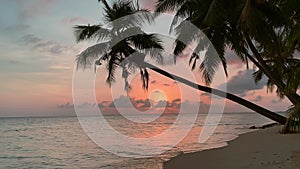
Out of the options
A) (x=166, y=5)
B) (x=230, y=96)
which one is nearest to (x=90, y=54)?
(x=166, y=5)

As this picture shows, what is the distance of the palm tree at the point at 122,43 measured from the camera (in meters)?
14.0

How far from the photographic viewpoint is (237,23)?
1255 centimetres

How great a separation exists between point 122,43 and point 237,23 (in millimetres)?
4154

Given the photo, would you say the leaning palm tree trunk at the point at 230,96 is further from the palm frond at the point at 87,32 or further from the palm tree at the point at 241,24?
the palm frond at the point at 87,32

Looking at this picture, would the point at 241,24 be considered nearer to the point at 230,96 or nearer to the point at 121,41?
the point at 230,96

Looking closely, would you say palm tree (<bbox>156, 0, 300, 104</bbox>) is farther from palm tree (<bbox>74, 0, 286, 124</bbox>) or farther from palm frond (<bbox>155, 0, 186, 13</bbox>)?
palm tree (<bbox>74, 0, 286, 124</bbox>)

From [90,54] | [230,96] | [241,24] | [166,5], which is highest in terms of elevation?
[166,5]

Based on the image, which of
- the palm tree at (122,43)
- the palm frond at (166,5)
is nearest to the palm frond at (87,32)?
the palm tree at (122,43)

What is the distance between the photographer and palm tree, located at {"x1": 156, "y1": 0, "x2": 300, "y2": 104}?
12.0 meters

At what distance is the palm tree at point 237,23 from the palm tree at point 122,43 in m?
1.09

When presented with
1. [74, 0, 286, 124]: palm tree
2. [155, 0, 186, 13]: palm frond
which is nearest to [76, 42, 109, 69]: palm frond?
[74, 0, 286, 124]: palm tree

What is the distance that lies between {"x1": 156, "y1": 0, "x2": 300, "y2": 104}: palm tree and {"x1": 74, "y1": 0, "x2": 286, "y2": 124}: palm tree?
42.8 inches

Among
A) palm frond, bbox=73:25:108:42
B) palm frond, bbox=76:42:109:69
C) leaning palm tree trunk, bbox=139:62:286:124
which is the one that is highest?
palm frond, bbox=73:25:108:42

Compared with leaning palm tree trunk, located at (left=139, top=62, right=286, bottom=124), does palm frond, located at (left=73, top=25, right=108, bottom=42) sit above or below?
above
